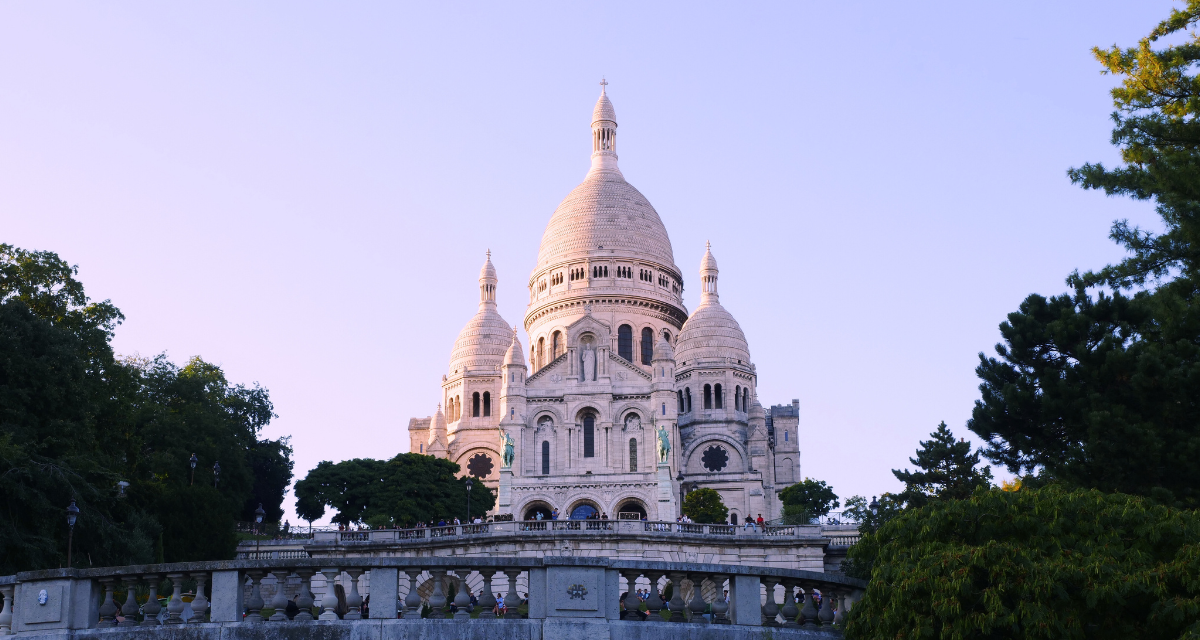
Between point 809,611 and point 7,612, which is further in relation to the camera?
point 809,611

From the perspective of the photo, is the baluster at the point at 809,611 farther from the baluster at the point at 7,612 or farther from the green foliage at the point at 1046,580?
the baluster at the point at 7,612

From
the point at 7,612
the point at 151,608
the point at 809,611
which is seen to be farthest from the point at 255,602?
the point at 809,611

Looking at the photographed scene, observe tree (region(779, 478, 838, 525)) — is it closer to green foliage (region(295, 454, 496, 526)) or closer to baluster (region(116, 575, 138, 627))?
green foliage (region(295, 454, 496, 526))

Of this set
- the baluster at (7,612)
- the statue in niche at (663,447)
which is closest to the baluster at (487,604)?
the baluster at (7,612)

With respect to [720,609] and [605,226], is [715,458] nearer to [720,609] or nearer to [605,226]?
[605,226]

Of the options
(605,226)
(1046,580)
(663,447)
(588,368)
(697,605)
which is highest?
(605,226)

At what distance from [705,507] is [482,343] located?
28823 millimetres

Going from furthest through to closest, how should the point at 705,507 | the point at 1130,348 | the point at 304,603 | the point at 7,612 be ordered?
the point at 705,507 < the point at 1130,348 < the point at 7,612 < the point at 304,603

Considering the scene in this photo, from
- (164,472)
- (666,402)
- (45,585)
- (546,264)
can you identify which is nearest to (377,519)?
(164,472)

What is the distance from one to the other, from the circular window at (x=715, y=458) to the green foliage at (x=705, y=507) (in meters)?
10.7

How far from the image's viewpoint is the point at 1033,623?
1314cm

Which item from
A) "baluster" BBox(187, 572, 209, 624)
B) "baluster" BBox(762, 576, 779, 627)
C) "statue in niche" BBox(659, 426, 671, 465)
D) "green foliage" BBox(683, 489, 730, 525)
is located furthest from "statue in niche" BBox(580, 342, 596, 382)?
"baluster" BBox(187, 572, 209, 624)

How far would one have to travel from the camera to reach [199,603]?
1262cm

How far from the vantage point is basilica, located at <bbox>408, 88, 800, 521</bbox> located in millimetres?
77562
